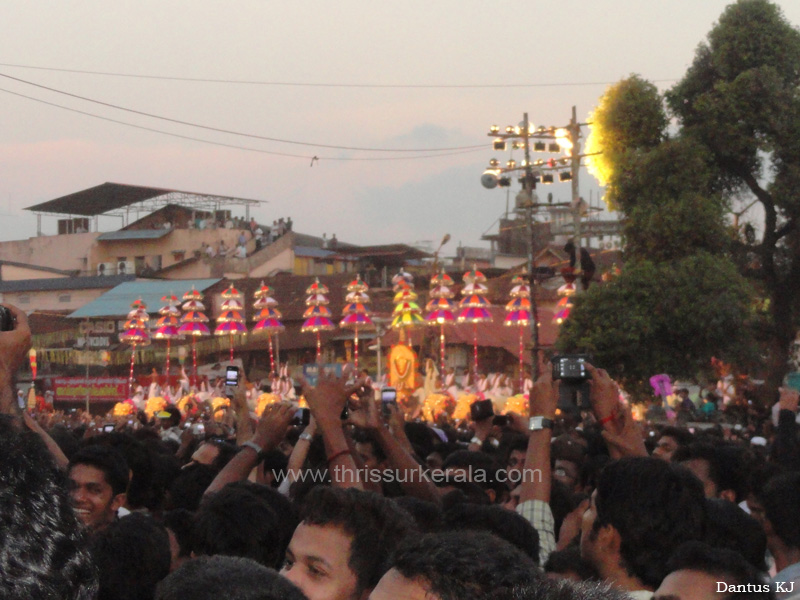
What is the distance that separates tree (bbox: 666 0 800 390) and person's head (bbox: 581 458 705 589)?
1833cm

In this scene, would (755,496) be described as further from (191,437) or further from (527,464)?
(191,437)

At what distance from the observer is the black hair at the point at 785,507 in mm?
4344

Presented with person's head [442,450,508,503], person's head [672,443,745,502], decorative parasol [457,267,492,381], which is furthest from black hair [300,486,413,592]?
decorative parasol [457,267,492,381]

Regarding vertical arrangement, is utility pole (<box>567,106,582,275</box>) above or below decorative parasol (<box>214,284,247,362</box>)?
above

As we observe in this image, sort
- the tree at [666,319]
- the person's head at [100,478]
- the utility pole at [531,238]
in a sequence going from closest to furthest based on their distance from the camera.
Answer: the person's head at [100,478]
the tree at [666,319]
the utility pole at [531,238]

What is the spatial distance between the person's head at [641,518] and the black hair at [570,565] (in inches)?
1.1

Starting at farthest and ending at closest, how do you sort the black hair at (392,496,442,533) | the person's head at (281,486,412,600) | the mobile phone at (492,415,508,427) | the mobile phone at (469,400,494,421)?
1. the mobile phone at (492,415,508,427)
2. the mobile phone at (469,400,494,421)
3. the black hair at (392,496,442,533)
4. the person's head at (281,486,412,600)

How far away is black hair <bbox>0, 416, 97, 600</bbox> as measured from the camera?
1370 millimetres

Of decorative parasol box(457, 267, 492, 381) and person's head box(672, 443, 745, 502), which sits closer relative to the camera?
person's head box(672, 443, 745, 502)

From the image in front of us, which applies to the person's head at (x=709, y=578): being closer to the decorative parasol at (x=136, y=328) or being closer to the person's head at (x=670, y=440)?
the person's head at (x=670, y=440)

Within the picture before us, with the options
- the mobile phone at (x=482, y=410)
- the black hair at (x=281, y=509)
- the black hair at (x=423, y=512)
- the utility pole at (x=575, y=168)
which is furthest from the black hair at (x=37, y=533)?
the utility pole at (x=575, y=168)

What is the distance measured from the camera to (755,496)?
5059 mm

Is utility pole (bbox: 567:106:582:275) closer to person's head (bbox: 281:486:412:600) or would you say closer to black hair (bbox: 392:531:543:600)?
person's head (bbox: 281:486:412:600)

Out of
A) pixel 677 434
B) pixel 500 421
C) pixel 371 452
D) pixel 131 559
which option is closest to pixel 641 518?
pixel 131 559
